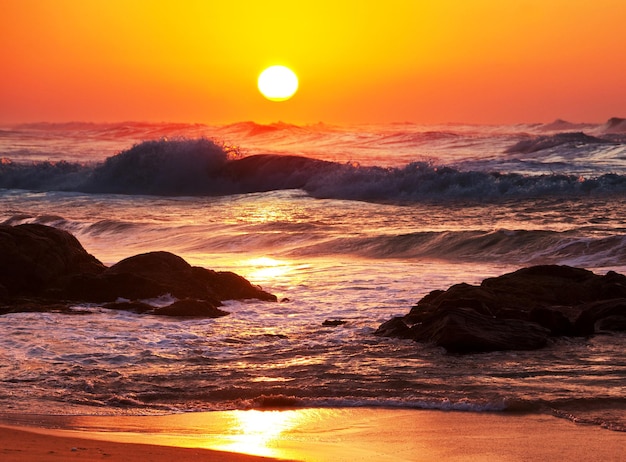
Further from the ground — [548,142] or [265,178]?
[548,142]

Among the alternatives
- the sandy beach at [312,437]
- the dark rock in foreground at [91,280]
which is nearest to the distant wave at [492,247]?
the dark rock in foreground at [91,280]

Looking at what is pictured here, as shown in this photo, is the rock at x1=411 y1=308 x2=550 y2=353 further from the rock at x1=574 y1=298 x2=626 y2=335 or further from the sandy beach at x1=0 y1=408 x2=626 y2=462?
the sandy beach at x1=0 y1=408 x2=626 y2=462

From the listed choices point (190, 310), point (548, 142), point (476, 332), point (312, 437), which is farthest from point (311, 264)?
point (548, 142)

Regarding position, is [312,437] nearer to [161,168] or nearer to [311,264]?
[311,264]

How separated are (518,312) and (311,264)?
25.2ft

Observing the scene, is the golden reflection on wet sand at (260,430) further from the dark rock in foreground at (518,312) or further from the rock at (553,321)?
the rock at (553,321)

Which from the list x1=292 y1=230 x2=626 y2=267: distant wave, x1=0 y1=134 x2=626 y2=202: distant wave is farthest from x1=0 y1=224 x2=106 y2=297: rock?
x1=0 y1=134 x2=626 y2=202: distant wave

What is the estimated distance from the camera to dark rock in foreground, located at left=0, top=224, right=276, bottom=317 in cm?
1177

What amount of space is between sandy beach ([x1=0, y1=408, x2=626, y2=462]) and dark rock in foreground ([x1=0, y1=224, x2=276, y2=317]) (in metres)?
4.72

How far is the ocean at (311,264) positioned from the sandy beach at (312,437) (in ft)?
1.03

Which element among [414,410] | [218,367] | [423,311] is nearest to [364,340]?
[423,311]

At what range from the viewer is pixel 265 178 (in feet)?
136

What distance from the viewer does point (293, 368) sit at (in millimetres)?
8703

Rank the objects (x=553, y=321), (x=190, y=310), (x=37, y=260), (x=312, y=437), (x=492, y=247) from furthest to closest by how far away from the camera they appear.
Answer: (x=492, y=247), (x=37, y=260), (x=190, y=310), (x=553, y=321), (x=312, y=437)
